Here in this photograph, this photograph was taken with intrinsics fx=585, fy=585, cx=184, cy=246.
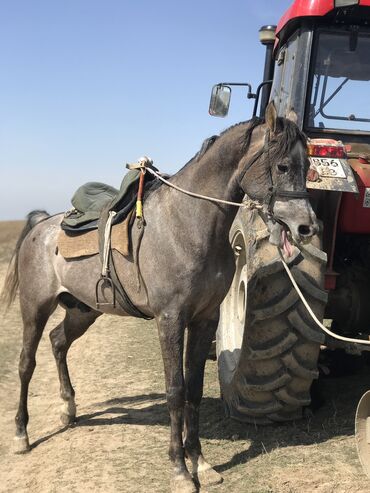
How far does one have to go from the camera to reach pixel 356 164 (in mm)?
3625

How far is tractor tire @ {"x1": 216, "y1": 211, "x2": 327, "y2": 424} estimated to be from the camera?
134 inches

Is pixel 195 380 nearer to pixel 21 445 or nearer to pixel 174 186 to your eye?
pixel 174 186

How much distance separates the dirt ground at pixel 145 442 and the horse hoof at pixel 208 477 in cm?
5

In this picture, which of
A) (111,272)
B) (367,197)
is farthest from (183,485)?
(367,197)

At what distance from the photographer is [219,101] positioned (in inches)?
191

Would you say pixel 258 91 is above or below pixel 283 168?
above

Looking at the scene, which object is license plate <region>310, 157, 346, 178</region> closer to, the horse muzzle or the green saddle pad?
the horse muzzle

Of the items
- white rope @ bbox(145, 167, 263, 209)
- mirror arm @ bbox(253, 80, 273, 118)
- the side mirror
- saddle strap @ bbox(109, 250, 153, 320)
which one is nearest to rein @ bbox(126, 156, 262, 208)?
white rope @ bbox(145, 167, 263, 209)

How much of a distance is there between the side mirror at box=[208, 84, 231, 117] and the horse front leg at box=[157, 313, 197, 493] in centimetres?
Result: 214

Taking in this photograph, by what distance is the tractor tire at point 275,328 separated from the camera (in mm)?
3410

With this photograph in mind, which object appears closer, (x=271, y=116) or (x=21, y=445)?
(x=271, y=116)

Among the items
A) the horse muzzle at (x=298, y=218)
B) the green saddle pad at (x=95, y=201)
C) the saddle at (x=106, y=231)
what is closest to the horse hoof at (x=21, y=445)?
the saddle at (x=106, y=231)

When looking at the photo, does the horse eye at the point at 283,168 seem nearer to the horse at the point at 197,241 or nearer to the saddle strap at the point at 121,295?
the horse at the point at 197,241

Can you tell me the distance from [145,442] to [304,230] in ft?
6.91
